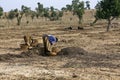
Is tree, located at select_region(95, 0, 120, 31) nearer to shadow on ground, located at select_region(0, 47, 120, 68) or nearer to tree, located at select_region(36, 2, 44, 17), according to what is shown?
shadow on ground, located at select_region(0, 47, 120, 68)

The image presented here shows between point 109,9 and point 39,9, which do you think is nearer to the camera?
point 109,9

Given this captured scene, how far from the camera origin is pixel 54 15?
89.2 metres

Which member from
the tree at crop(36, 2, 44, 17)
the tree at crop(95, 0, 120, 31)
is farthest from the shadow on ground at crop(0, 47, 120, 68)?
the tree at crop(36, 2, 44, 17)

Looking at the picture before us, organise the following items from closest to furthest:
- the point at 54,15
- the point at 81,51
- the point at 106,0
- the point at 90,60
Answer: the point at 90,60
the point at 81,51
the point at 106,0
the point at 54,15

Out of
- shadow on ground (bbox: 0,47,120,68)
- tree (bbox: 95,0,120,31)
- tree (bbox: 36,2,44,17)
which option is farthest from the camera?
tree (bbox: 36,2,44,17)

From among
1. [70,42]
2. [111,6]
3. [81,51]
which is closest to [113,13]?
[111,6]

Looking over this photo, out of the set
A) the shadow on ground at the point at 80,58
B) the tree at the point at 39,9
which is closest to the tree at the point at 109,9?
the shadow on ground at the point at 80,58

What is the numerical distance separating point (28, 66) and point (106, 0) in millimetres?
27343

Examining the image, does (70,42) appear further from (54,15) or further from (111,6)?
(54,15)

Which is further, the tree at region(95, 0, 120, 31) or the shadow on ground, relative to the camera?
the tree at region(95, 0, 120, 31)

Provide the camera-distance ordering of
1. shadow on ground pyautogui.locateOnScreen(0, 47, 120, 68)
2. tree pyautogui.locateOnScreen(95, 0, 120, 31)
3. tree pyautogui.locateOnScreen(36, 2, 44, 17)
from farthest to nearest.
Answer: tree pyautogui.locateOnScreen(36, 2, 44, 17) < tree pyautogui.locateOnScreen(95, 0, 120, 31) < shadow on ground pyautogui.locateOnScreen(0, 47, 120, 68)

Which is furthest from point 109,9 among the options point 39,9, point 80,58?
A: point 39,9

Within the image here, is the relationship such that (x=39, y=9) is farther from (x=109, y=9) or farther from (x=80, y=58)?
(x=80, y=58)

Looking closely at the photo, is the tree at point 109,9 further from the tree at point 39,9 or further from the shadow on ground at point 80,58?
the tree at point 39,9
